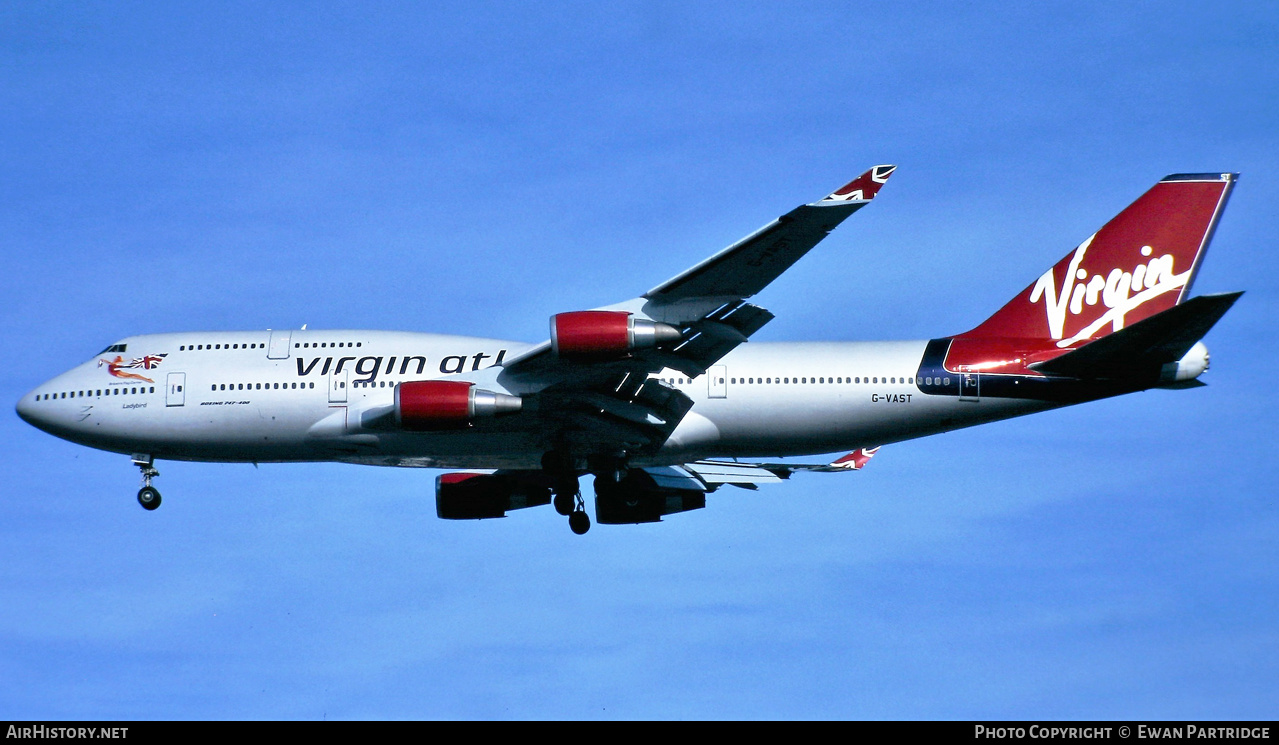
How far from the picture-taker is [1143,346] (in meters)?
33.2

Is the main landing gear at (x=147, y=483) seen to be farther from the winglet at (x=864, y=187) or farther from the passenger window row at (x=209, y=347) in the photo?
the winglet at (x=864, y=187)

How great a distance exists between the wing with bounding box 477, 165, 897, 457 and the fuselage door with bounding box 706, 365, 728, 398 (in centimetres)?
101

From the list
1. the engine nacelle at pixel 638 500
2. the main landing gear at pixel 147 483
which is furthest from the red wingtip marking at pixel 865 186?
the main landing gear at pixel 147 483

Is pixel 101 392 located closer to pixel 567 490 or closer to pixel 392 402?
pixel 392 402

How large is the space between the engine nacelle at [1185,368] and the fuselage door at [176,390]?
24719 mm

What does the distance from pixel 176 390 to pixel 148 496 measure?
3.23 m

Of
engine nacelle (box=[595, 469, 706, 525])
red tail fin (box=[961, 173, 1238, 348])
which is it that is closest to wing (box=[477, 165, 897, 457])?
engine nacelle (box=[595, 469, 706, 525])

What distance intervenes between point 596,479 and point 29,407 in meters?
15.5

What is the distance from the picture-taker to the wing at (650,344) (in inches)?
1113

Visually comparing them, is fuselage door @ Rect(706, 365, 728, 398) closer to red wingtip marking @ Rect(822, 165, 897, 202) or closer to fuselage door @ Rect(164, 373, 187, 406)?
red wingtip marking @ Rect(822, 165, 897, 202)

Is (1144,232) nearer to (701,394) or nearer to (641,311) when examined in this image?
(701,394)

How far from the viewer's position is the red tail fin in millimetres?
37281
